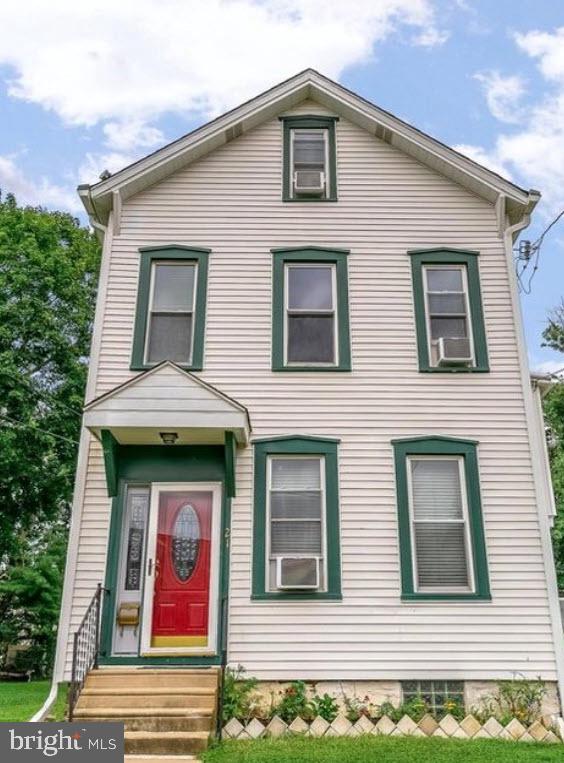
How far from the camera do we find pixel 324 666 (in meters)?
6.65

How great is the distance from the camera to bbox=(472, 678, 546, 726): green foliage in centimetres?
638

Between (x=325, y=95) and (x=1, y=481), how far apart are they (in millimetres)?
11578

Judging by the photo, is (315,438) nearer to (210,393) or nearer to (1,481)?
(210,393)


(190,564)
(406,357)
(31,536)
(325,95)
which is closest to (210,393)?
(190,564)

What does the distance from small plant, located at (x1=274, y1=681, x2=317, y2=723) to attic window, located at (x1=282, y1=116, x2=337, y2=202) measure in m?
6.43

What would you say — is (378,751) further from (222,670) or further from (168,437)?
(168,437)

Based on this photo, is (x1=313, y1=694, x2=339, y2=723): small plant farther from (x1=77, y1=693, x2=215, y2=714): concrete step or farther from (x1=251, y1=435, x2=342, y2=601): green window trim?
(x1=77, y1=693, x2=215, y2=714): concrete step

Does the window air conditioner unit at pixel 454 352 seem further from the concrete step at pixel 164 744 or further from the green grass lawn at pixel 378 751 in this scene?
the concrete step at pixel 164 744

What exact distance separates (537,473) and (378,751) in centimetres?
375

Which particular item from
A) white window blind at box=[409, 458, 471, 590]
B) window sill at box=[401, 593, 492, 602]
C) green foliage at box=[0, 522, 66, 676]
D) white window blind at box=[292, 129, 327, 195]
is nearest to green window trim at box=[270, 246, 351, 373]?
white window blind at box=[292, 129, 327, 195]

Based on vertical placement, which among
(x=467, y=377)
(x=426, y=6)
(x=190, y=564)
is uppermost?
(x=426, y=6)

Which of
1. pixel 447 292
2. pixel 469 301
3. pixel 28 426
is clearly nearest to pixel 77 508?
pixel 447 292

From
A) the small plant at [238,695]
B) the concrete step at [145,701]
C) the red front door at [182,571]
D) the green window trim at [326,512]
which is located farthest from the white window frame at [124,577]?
the green window trim at [326,512]

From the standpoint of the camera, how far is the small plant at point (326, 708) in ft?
20.5
